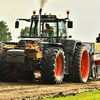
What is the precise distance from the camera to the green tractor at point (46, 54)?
40.3 ft

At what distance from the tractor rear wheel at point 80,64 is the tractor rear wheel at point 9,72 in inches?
106

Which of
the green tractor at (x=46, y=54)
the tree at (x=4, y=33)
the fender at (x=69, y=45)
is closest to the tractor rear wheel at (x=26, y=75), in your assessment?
the green tractor at (x=46, y=54)

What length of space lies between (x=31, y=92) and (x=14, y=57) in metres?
2.43

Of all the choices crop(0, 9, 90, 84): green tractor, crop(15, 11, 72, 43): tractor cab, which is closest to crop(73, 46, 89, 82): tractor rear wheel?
crop(0, 9, 90, 84): green tractor

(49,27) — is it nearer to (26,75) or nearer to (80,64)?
(80,64)

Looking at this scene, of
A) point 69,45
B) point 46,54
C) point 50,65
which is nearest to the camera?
point 50,65

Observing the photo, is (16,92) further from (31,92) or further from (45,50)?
(45,50)

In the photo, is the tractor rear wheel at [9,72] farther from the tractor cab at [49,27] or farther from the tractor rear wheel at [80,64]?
the tractor rear wheel at [80,64]

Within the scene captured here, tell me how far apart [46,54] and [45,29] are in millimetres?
2293

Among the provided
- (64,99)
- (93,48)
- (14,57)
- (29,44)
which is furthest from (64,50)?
(64,99)

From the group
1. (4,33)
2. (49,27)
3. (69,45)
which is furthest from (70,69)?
(4,33)

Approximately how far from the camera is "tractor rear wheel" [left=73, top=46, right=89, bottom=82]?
47.2ft

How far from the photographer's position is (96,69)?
61.3 feet

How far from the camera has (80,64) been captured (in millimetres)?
14531
